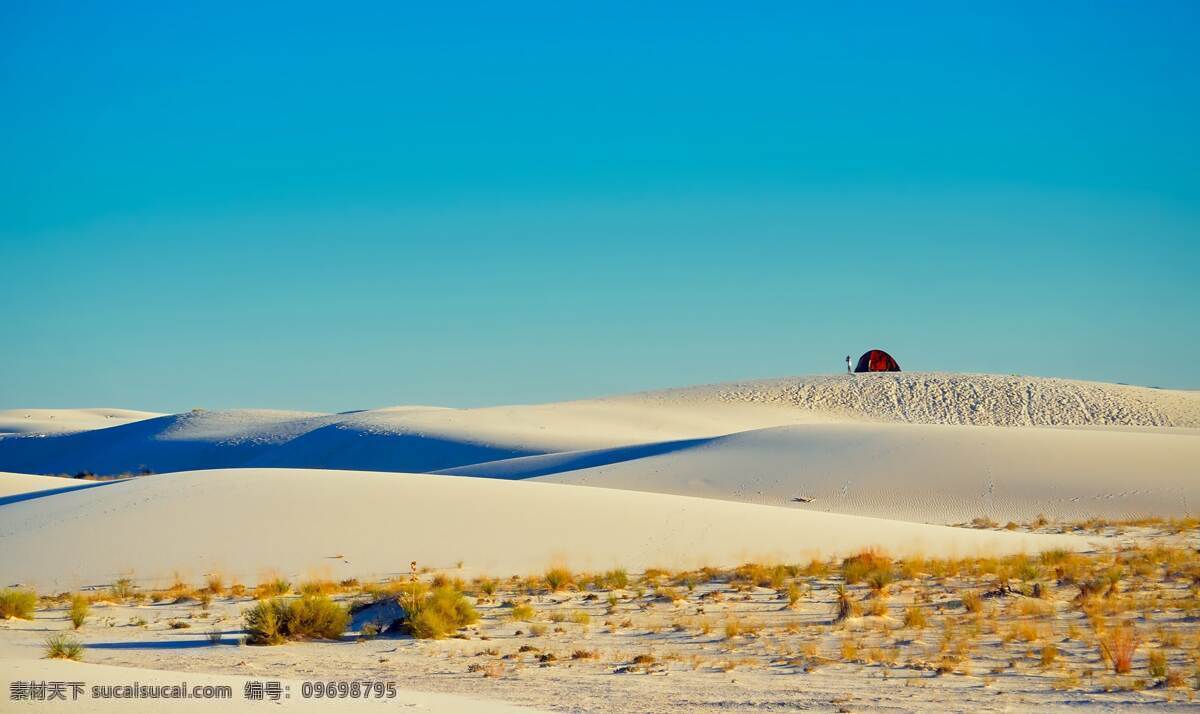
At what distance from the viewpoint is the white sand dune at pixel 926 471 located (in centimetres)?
3378

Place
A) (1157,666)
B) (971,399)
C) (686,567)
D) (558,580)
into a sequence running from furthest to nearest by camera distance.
A: (971,399), (686,567), (558,580), (1157,666)

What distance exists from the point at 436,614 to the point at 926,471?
27909 millimetres

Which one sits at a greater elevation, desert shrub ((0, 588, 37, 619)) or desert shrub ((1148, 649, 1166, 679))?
desert shrub ((0, 588, 37, 619))

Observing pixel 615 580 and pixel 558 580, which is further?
pixel 615 580

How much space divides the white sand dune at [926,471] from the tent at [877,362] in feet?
146

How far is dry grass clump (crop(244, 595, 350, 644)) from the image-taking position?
1281cm

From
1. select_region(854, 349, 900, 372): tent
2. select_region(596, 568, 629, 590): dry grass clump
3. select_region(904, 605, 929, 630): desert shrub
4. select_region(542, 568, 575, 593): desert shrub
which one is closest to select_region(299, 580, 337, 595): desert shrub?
select_region(542, 568, 575, 593): desert shrub

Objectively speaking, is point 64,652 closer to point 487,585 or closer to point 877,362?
point 487,585

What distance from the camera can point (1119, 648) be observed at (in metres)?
11.0

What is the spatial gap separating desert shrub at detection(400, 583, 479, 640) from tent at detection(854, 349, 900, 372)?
7893 cm

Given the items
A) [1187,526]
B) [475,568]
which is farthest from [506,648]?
[1187,526]

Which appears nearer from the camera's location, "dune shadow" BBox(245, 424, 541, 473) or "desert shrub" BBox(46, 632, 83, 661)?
"desert shrub" BBox(46, 632, 83, 661)

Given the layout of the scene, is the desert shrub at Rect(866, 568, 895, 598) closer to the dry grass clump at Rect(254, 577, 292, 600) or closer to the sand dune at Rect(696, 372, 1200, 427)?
the dry grass clump at Rect(254, 577, 292, 600)

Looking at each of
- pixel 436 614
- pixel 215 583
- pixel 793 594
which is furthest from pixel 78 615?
pixel 793 594
